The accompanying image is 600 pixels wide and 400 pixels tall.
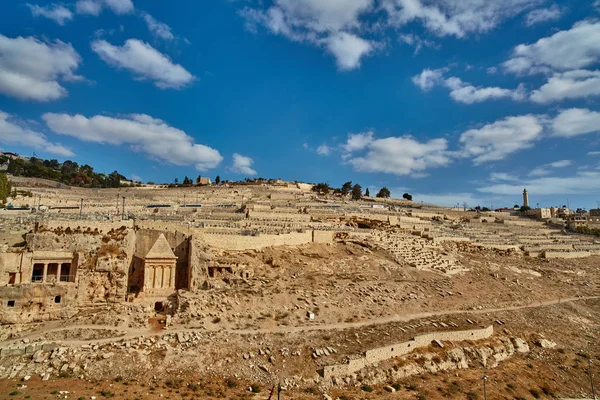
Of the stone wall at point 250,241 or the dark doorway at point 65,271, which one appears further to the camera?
the stone wall at point 250,241

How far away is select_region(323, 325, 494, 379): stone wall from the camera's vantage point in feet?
60.4

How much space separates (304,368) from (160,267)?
11.7m

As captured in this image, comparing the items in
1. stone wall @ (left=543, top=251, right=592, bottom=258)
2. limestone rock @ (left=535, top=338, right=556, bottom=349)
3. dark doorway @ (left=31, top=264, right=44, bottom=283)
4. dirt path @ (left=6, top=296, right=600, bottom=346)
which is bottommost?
→ limestone rock @ (left=535, top=338, right=556, bottom=349)

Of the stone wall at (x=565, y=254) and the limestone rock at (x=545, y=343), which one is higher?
the stone wall at (x=565, y=254)

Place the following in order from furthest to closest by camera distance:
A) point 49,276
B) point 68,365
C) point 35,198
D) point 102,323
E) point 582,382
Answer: point 35,198 → point 582,382 → point 49,276 → point 102,323 → point 68,365

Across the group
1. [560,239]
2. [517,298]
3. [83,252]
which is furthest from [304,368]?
[560,239]

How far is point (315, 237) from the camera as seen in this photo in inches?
1412

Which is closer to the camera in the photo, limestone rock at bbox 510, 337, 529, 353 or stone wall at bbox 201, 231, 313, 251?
limestone rock at bbox 510, 337, 529, 353

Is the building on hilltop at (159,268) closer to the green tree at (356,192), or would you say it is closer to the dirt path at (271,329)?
the dirt path at (271,329)

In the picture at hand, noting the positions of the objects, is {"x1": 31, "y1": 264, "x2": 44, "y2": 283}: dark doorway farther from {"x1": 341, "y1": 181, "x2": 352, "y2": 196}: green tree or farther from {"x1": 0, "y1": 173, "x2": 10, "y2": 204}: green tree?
{"x1": 341, "y1": 181, "x2": 352, "y2": 196}: green tree

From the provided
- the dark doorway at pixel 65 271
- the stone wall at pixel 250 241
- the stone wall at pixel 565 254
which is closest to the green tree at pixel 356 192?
the stone wall at pixel 565 254

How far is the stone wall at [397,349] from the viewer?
18.4 metres

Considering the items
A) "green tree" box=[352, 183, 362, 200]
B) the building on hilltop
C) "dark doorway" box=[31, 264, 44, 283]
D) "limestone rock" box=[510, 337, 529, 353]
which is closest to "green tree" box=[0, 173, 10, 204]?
"dark doorway" box=[31, 264, 44, 283]

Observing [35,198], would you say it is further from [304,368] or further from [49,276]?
[304,368]
